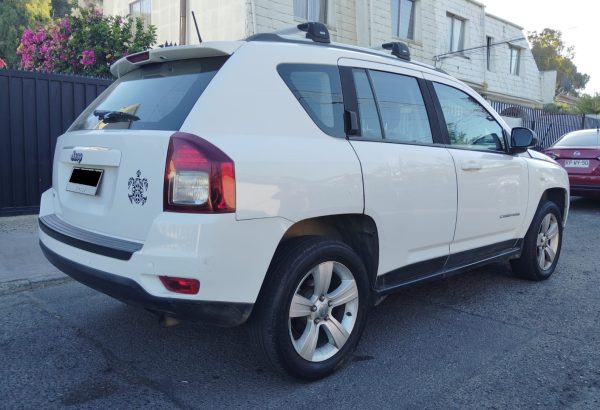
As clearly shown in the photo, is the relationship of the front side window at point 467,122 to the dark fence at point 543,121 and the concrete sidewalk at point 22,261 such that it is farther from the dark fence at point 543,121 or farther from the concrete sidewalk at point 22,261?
the dark fence at point 543,121

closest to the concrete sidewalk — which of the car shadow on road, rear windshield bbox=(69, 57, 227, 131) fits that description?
rear windshield bbox=(69, 57, 227, 131)

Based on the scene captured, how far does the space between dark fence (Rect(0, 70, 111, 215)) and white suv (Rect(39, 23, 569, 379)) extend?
184 inches

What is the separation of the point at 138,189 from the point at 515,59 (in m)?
24.9

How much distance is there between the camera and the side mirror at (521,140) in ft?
15.3

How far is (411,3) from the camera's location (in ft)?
58.4

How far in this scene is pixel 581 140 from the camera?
402 inches

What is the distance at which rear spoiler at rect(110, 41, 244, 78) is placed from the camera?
9.82 ft

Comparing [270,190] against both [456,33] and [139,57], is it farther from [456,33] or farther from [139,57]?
[456,33]

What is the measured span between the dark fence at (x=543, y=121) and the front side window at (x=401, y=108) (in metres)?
12.6

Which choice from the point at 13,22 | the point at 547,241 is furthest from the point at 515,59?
the point at 13,22

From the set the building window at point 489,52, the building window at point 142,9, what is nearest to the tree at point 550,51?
the building window at point 489,52

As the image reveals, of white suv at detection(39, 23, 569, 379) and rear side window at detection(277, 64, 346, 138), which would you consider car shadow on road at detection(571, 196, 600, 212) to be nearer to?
white suv at detection(39, 23, 569, 379)

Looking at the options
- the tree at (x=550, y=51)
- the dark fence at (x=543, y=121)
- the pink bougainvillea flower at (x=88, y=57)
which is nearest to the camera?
the pink bougainvillea flower at (x=88, y=57)

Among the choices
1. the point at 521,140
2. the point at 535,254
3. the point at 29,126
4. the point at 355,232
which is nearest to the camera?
the point at 355,232
